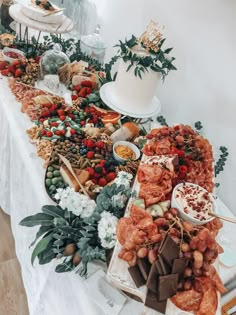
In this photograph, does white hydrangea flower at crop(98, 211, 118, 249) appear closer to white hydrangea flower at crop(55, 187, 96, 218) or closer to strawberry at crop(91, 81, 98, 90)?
white hydrangea flower at crop(55, 187, 96, 218)

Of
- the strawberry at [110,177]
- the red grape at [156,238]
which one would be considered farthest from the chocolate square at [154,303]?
the strawberry at [110,177]

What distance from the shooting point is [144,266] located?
0.64 m

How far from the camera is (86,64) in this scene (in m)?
1.47

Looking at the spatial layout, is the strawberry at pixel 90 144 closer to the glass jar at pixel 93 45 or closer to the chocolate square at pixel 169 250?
the chocolate square at pixel 169 250

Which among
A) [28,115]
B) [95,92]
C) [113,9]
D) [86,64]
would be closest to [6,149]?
[28,115]

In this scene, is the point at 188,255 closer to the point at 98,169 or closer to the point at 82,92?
the point at 98,169

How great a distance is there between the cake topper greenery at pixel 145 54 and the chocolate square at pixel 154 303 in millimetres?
675

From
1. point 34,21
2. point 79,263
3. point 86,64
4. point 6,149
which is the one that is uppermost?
point 34,21

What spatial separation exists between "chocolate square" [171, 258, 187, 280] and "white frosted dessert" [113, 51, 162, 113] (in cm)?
60

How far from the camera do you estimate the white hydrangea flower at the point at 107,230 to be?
0.72 metres

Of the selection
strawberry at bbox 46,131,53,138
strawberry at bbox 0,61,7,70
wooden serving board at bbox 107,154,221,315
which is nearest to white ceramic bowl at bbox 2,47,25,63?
strawberry at bbox 0,61,7,70

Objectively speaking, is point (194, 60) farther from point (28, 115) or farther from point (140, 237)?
Result: point (140, 237)

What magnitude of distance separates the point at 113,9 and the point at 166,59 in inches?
36.5

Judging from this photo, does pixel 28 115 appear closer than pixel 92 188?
No
